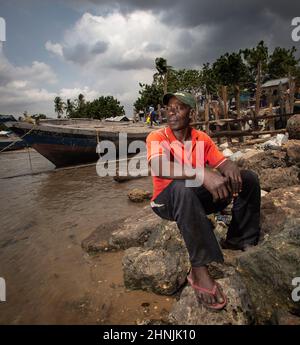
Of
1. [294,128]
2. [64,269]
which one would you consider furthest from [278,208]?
[294,128]

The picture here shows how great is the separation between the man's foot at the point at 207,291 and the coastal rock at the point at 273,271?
0.30 m

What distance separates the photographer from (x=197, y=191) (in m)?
2.18

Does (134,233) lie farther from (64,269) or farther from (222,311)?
(222,311)

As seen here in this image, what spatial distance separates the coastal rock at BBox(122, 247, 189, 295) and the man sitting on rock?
432 mm

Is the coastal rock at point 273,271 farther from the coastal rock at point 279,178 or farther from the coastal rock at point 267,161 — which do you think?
the coastal rock at point 267,161

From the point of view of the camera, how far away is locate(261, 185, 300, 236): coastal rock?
3049 mm

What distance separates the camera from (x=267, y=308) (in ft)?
6.57

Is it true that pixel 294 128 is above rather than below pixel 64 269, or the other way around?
above

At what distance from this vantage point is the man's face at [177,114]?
246 centimetres

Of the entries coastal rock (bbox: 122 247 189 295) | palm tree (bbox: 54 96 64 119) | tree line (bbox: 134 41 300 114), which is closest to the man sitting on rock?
coastal rock (bbox: 122 247 189 295)

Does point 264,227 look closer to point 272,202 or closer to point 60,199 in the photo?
point 272,202

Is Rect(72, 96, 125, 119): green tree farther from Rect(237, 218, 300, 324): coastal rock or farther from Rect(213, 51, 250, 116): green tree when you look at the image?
Rect(237, 218, 300, 324): coastal rock

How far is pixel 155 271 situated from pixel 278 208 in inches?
70.8
